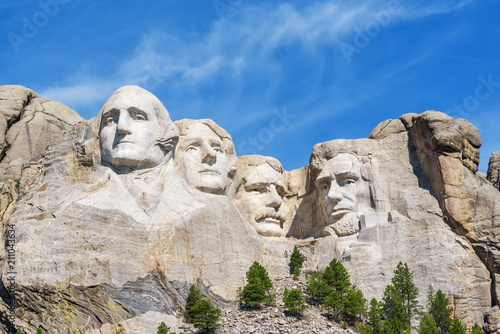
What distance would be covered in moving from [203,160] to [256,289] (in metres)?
6.32

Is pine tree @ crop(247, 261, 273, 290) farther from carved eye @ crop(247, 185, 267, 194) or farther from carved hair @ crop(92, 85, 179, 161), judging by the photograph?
carved eye @ crop(247, 185, 267, 194)

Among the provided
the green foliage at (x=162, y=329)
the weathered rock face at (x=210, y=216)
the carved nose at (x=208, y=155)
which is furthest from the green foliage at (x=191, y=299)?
the carved nose at (x=208, y=155)

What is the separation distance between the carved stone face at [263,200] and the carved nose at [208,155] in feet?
7.74

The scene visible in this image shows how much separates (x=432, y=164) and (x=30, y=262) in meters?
14.5

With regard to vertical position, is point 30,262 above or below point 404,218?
below

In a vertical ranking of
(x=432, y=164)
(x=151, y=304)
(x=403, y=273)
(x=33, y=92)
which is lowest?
(x=151, y=304)

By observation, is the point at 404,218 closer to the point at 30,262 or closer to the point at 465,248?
the point at 465,248

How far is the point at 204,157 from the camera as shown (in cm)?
3691

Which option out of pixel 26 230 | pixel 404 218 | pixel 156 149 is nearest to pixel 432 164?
pixel 404 218

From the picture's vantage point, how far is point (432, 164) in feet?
122

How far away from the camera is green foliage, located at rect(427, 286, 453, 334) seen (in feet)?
107

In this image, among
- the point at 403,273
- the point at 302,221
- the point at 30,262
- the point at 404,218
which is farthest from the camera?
the point at 302,221

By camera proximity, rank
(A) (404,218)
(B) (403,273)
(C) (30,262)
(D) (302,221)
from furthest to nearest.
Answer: (D) (302,221)
(A) (404,218)
(B) (403,273)
(C) (30,262)

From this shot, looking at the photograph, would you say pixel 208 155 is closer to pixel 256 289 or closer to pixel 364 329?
pixel 256 289
